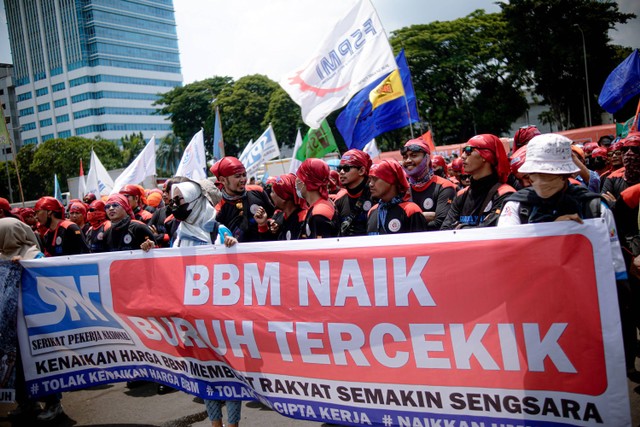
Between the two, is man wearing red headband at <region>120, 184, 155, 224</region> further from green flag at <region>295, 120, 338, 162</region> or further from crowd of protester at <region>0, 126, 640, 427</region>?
green flag at <region>295, 120, 338, 162</region>

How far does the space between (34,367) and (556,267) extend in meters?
4.13

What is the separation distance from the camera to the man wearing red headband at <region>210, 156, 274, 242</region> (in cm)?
479

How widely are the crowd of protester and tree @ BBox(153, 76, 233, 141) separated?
57.0 meters

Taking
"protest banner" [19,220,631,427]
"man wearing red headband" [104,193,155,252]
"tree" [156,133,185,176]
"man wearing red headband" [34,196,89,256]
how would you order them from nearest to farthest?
"protest banner" [19,220,631,427], "man wearing red headband" [104,193,155,252], "man wearing red headband" [34,196,89,256], "tree" [156,133,185,176]

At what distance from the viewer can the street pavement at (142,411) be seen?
4.59 meters

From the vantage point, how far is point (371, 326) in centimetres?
307

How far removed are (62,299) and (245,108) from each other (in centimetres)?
5090

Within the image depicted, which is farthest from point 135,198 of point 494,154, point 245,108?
point 245,108

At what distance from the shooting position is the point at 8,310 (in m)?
4.43

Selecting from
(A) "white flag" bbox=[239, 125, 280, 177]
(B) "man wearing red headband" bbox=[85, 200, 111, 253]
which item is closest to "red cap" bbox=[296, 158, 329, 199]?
(B) "man wearing red headband" bbox=[85, 200, 111, 253]

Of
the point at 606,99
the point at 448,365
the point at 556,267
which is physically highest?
the point at 606,99

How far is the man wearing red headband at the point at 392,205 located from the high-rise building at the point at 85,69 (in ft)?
344

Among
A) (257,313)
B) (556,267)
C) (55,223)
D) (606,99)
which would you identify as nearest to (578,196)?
(556,267)

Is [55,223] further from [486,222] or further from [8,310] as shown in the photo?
[486,222]
